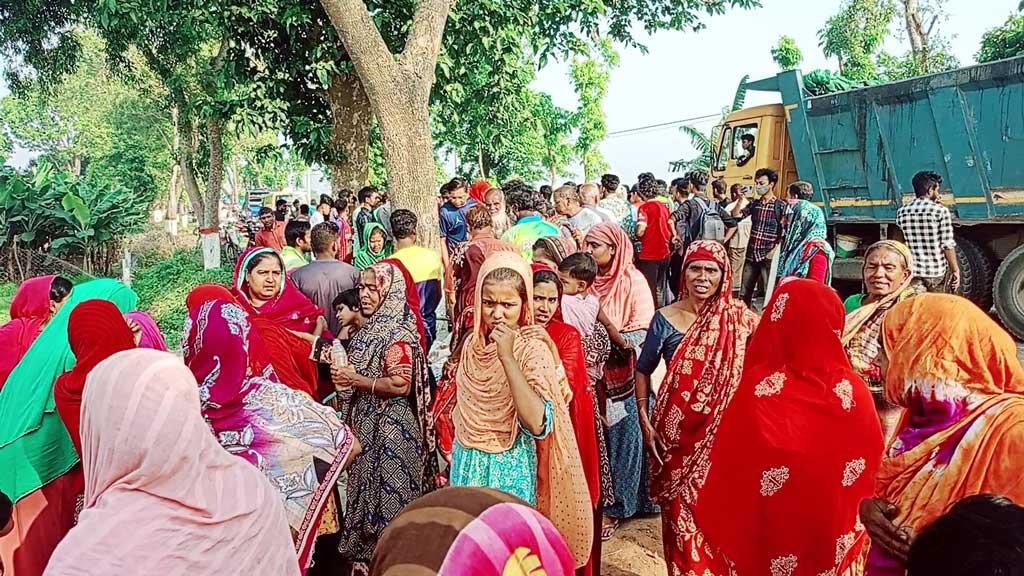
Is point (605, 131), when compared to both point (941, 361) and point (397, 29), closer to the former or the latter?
point (397, 29)

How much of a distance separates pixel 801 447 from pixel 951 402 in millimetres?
725

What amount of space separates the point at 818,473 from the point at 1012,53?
16595 millimetres

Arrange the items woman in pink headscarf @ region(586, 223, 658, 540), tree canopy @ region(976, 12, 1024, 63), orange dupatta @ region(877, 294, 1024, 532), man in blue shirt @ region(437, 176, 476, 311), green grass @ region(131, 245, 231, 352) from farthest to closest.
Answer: tree canopy @ region(976, 12, 1024, 63) < green grass @ region(131, 245, 231, 352) < man in blue shirt @ region(437, 176, 476, 311) < woman in pink headscarf @ region(586, 223, 658, 540) < orange dupatta @ region(877, 294, 1024, 532)

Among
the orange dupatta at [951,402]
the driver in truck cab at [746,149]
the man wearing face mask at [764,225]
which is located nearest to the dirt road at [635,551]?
the orange dupatta at [951,402]

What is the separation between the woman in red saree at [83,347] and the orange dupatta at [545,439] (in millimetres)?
1251

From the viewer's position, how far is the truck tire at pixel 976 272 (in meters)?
8.45

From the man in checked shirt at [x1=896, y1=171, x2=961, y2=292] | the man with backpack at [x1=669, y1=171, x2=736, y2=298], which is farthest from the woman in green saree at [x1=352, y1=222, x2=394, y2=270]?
the man in checked shirt at [x1=896, y1=171, x2=961, y2=292]

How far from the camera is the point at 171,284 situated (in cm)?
1388

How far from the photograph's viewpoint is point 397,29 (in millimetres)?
10125

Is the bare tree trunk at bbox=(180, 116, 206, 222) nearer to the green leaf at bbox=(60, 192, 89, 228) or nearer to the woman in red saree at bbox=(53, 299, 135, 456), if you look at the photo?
the green leaf at bbox=(60, 192, 89, 228)

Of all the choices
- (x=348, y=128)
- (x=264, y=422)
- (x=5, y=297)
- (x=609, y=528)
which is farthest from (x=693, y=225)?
(x=5, y=297)

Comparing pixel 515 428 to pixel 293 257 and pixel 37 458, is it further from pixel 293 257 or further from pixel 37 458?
pixel 293 257

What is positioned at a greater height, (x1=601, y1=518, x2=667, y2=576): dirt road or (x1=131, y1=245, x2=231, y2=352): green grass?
(x1=131, y1=245, x2=231, y2=352): green grass

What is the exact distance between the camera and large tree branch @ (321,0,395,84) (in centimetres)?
697
